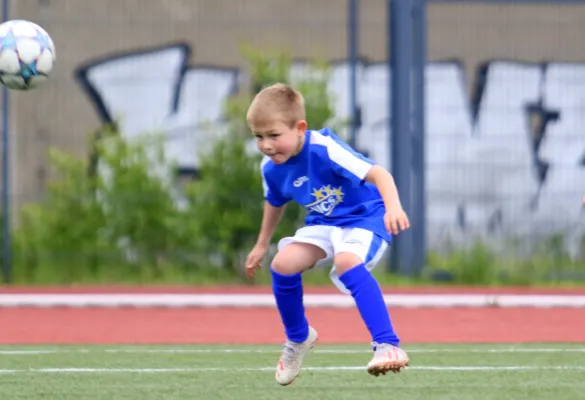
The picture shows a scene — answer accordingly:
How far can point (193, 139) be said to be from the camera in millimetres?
14703

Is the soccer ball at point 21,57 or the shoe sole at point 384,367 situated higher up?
the soccer ball at point 21,57

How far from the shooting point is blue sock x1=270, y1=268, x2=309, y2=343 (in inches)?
244

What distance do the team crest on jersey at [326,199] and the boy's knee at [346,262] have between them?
27 cm

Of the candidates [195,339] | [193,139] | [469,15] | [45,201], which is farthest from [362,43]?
[195,339]

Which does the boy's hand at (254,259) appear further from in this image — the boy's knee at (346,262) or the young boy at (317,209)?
the boy's knee at (346,262)

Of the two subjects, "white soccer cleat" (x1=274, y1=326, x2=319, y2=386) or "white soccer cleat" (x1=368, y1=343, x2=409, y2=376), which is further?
"white soccer cleat" (x1=274, y1=326, x2=319, y2=386)

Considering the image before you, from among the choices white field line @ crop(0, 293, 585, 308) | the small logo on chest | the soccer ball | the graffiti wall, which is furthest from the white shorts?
the graffiti wall

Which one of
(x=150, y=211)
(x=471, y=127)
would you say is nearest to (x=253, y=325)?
(x=150, y=211)

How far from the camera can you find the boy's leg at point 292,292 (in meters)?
6.18

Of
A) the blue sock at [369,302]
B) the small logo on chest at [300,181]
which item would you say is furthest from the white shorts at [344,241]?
the small logo on chest at [300,181]

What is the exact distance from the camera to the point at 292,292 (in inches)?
245

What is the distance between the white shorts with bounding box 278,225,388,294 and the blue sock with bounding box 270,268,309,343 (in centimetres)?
17

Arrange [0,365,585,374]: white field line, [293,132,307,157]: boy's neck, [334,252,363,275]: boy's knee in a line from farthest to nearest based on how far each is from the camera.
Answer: [0,365,585,374]: white field line < [293,132,307,157]: boy's neck < [334,252,363,275]: boy's knee

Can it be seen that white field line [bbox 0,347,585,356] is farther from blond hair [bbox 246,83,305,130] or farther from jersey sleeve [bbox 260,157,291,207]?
blond hair [bbox 246,83,305,130]
